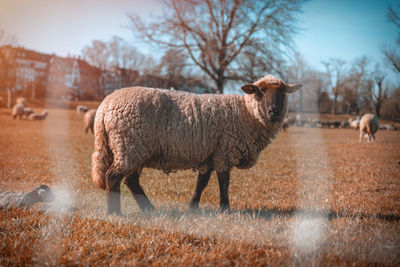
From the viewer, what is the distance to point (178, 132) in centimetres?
326

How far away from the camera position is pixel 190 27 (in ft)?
55.1

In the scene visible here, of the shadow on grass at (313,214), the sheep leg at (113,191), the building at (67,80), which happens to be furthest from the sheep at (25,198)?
the building at (67,80)

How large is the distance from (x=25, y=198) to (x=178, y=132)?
214cm

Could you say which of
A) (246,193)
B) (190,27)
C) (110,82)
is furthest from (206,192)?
(190,27)

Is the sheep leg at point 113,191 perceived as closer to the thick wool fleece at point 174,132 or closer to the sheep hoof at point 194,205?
the thick wool fleece at point 174,132

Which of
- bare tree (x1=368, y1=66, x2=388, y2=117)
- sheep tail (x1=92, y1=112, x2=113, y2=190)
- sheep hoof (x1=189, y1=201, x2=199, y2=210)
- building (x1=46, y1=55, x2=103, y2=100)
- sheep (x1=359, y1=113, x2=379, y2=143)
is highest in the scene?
building (x1=46, y1=55, x2=103, y2=100)

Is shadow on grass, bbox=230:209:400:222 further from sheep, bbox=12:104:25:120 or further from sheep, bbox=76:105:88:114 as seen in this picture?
sheep, bbox=76:105:88:114

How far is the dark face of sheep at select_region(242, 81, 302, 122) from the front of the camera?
327 centimetres

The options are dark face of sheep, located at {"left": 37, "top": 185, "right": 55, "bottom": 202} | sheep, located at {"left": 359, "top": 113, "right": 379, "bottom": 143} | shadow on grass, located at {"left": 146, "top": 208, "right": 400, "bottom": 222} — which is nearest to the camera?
shadow on grass, located at {"left": 146, "top": 208, "right": 400, "bottom": 222}

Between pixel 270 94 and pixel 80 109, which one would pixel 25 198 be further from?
pixel 80 109

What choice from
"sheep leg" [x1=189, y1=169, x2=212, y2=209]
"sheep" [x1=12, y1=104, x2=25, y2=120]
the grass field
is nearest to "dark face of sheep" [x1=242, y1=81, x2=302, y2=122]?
"sheep leg" [x1=189, y1=169, x2=212, y2=209]

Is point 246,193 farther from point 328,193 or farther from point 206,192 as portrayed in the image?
point 328,193

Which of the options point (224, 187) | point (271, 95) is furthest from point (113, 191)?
point (271, 95)

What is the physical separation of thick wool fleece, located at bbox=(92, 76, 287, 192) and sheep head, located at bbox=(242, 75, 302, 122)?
0.26ft
